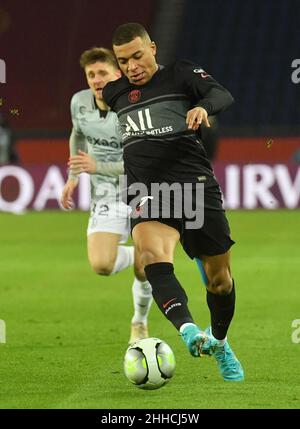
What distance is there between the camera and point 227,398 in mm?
6336

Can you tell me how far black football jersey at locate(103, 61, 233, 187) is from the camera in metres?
7.08

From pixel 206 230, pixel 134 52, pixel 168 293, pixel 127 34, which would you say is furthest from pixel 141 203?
pixel 127 34

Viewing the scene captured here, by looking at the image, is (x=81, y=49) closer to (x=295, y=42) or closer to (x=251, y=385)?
(x=295, y=42)

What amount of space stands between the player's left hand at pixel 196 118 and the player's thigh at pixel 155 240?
2.23 ft

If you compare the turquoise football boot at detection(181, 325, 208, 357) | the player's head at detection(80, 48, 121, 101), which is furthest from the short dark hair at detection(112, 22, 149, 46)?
the turquoise football boot at detection(181, 325, 208, 357)

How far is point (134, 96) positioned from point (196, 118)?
72cm

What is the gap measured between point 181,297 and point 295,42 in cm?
2390

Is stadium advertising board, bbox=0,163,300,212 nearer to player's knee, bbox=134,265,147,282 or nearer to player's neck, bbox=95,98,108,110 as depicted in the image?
player's neck, bbox=95,98,108,110

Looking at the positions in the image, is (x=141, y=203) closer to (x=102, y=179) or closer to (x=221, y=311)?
(x=221, y=311)

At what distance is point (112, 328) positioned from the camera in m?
9.59

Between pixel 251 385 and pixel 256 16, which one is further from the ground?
pixel 256 16

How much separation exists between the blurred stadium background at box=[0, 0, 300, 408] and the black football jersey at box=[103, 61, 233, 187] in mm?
779
